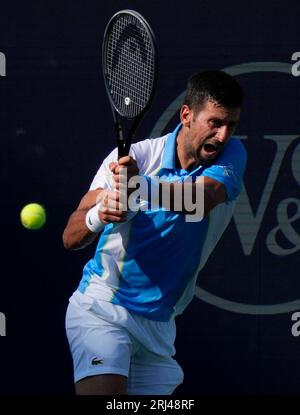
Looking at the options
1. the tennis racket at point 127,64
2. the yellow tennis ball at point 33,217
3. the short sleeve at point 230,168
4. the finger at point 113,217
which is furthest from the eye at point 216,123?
the yellow tennis ball at point 33,217

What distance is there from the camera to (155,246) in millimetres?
4426

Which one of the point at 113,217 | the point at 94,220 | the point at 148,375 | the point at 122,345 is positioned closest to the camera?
the point at 113,217

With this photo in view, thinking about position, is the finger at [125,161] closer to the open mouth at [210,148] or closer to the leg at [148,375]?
the open mouth at [210,148]

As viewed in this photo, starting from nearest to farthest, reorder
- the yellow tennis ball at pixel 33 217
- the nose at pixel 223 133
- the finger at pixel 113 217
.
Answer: the finger at pixel 113 217
the nose at pixel 223 133
the yellow tennis ball at pixel 33 217

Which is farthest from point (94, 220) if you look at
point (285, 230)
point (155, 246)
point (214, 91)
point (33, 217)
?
point (285, 230)

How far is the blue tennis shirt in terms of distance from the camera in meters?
4.41

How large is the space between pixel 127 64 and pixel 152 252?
700 millimetres

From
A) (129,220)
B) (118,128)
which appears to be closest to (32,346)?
(129,220)

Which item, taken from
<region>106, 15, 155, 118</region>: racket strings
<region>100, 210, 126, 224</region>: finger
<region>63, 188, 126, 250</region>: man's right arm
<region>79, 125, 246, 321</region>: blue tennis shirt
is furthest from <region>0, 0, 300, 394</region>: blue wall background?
<region>100, 210, 126, 224</region>: finger

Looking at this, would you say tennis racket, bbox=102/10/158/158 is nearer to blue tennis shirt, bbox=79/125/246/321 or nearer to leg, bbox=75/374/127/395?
blue tennis shirt, bbox=79/125/246/321

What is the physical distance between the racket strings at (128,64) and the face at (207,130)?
182 mm

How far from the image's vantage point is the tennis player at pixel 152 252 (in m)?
4.31

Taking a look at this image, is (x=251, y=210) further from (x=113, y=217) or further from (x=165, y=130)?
(x=113, y=217)

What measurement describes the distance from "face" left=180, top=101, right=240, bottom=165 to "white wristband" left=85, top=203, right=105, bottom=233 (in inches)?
17.6
